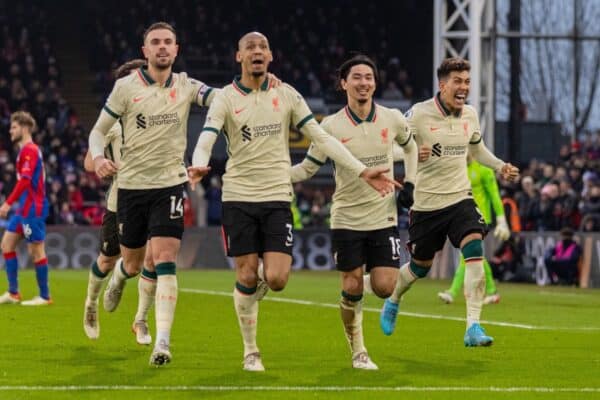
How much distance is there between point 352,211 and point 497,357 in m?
1.73

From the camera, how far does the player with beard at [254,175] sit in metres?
10.5

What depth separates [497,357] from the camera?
456 inches

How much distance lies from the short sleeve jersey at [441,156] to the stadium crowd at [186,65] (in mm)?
17240

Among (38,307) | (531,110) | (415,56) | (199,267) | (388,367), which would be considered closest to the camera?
(388,367)

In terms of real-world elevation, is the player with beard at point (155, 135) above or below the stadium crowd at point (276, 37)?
below

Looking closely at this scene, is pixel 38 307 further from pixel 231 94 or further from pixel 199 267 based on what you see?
pixel 199 267

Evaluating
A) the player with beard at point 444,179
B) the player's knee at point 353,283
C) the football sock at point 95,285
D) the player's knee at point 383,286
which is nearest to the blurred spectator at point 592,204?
the player with beard at point 444,179

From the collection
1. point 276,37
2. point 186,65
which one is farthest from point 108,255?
point 276,37

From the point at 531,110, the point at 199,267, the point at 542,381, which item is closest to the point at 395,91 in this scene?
the point at 531,110

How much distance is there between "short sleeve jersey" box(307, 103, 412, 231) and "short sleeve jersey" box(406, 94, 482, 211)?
→ 67.3 inches

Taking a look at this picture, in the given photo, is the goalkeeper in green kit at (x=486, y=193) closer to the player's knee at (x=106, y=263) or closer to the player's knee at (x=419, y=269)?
the player's knee at (x=419, y=269)

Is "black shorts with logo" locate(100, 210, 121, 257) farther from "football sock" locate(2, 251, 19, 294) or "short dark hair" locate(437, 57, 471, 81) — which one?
"football sock" locate(2, 251, 19, 294)

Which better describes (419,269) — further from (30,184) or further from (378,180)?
(30,184)

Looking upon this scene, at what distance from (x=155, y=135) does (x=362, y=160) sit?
1592mm
